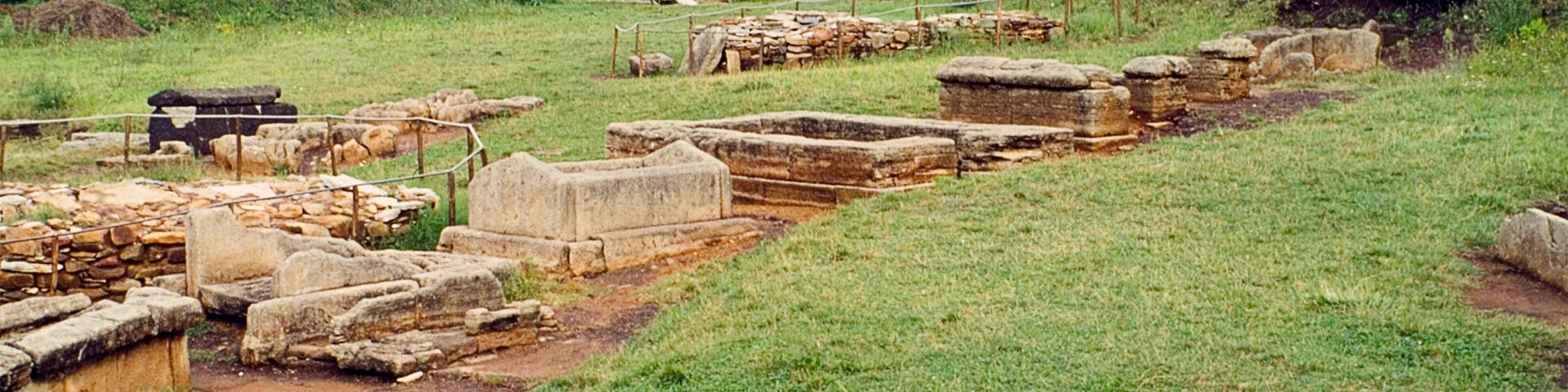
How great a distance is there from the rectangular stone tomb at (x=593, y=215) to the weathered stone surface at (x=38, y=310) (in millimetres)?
A: 3498

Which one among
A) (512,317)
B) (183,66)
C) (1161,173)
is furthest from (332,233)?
(183,66)

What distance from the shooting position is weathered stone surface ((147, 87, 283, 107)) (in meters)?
20.4

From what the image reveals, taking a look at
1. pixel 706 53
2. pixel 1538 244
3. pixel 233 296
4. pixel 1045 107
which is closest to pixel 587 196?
pixel 233 296

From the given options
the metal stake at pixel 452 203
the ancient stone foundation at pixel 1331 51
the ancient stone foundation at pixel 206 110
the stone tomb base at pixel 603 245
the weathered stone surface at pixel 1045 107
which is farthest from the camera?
the ancient stone foundation at pixel 1331 51

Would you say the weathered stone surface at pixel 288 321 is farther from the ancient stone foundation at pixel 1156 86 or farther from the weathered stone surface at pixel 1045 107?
the ancient stone foundation at pixel 1156 86

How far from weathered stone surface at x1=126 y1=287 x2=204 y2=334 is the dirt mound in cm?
2162

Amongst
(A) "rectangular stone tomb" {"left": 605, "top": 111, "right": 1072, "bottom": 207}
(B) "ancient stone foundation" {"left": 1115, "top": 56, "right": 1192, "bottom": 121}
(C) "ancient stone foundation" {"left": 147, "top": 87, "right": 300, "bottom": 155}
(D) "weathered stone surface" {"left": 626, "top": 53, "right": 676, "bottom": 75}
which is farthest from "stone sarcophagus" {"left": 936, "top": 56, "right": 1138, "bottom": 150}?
(C) "ancient stone foundation" {"left": 147, "top": 87, "right": 300, "bottom": 155}

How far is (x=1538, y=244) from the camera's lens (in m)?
10.9

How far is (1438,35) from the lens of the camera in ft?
73.3

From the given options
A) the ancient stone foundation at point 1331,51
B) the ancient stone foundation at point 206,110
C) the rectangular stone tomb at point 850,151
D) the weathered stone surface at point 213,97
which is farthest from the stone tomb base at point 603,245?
the ancient stone foundation at point 1331,51

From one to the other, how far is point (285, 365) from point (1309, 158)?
825 centimetres

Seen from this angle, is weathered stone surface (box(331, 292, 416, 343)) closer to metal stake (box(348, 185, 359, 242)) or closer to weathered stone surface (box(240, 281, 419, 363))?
weathered stone surface (box(240, 281, 419, 363))

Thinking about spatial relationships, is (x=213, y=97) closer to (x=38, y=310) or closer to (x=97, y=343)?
(x=38, y=310)

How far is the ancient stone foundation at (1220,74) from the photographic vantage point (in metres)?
18.5
